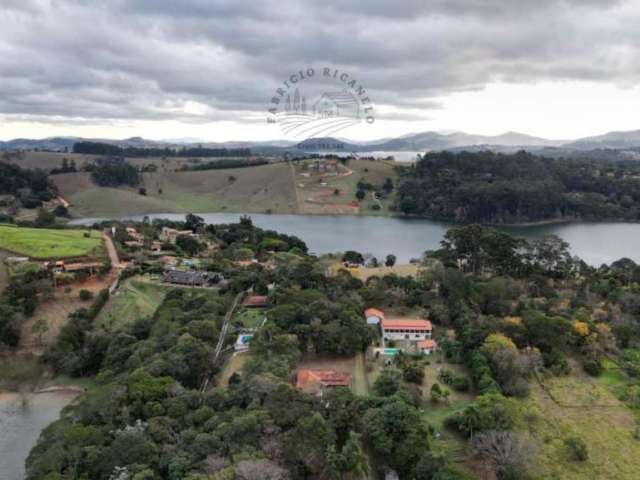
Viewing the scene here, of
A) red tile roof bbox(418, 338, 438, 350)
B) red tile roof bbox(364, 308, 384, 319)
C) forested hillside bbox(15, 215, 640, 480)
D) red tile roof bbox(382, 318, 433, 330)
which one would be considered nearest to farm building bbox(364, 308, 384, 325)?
red tile roof bbox(364, 308, 384, 319)

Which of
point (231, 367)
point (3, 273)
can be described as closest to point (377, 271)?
point (231, 367)

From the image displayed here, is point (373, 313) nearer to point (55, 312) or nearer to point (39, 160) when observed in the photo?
point (55, 312)

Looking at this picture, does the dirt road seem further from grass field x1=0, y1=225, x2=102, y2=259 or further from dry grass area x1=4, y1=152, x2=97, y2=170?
dry grass area x1=4, y1=152, x2=97, y2=170

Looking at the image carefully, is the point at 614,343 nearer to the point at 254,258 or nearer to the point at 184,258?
the point at 254,258

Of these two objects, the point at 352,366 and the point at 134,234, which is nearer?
the point at 352,366

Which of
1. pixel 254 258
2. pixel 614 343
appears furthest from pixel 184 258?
pixel 614 343

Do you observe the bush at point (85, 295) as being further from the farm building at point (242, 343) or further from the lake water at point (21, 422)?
the farm building at point (242, 343)
